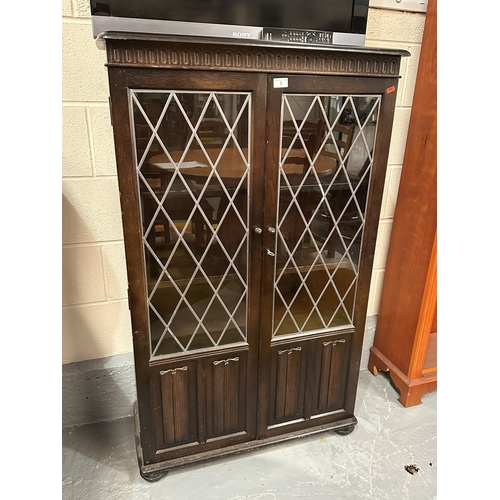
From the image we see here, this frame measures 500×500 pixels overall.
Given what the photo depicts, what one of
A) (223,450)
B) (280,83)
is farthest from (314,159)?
(223,450)

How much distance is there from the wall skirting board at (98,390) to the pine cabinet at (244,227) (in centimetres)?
33

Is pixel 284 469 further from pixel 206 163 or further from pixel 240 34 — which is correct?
pixel 240 34

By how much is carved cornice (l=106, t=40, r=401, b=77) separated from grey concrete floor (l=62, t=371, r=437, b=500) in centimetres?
145

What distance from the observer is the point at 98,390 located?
1.77m

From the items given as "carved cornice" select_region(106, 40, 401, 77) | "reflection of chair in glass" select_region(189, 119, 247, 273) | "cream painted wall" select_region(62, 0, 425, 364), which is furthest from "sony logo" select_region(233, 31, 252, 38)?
"cream painted wall" select_region(62, 0, 425, 364)

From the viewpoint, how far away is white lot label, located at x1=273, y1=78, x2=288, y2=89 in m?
1.19

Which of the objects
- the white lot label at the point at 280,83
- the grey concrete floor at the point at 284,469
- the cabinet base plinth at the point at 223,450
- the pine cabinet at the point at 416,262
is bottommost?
the grey concrete floor at the point at 284,469

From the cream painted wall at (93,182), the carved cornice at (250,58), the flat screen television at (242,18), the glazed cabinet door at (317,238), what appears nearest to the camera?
the carved cornice at (250,58)

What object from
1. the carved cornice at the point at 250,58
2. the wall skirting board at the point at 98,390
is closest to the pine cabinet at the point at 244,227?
the carved cornice at the point at 250,58

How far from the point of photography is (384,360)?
2053 mm

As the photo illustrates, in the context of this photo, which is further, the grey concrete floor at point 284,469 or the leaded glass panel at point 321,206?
the grey concrete floor at point 284,469

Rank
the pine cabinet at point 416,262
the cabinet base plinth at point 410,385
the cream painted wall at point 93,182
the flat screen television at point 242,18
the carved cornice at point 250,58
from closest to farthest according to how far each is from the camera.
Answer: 1. the carved cornice at point 250,58
2. the flat screen television at point 242,18
3. the cream painted wall at point 93,182
4. the pine cabinet at point 416,262
5. the cabinet base plinth at point 410,385

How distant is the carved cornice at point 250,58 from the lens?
1.05 meters

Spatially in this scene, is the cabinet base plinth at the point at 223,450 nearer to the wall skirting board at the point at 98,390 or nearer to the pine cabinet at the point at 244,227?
the pine cabinet at the point at 244,227
